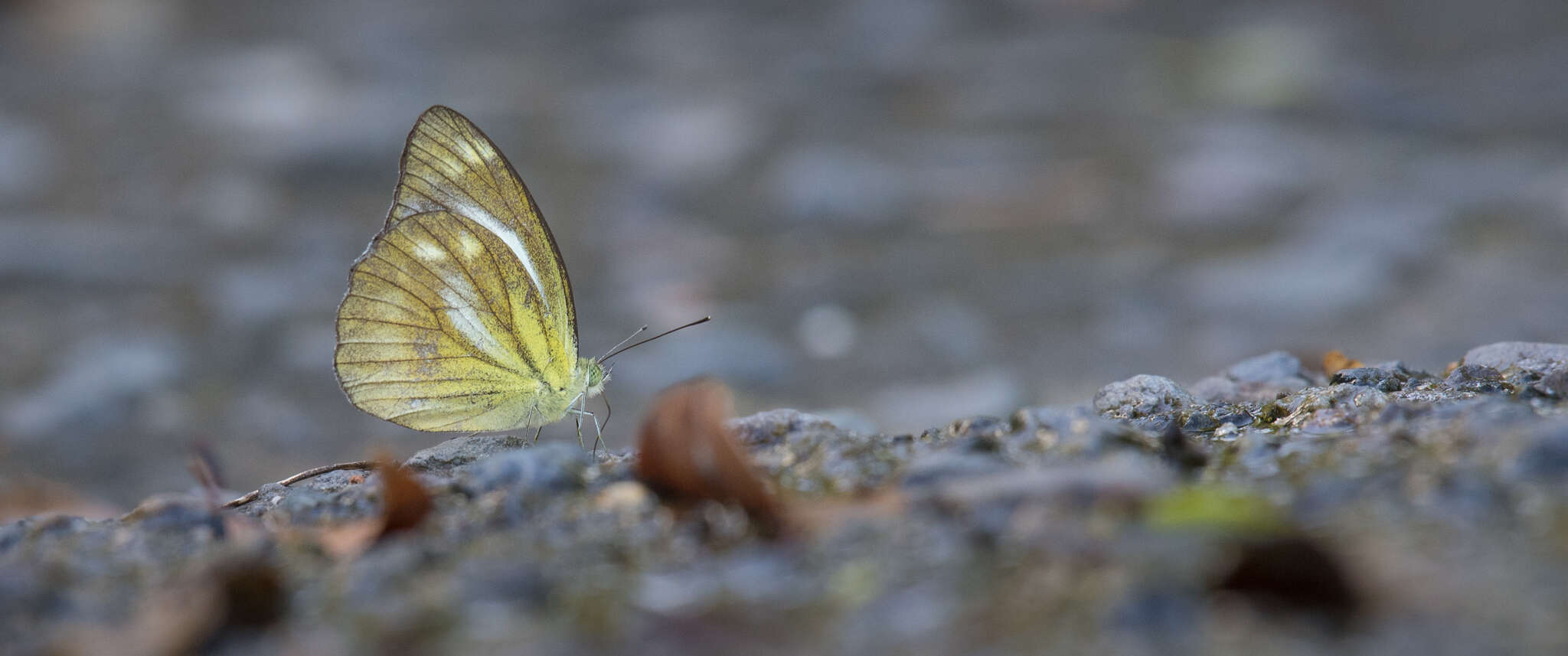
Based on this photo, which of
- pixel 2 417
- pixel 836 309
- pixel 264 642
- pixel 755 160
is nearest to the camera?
pixel 264 642

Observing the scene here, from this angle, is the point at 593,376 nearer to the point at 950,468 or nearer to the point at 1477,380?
the point at 950,468

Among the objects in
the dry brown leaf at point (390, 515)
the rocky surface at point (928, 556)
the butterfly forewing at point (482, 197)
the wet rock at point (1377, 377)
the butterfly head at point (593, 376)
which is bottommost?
the rocky surface at point (928, 556)

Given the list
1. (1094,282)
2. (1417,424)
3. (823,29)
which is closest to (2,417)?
(1094,282)

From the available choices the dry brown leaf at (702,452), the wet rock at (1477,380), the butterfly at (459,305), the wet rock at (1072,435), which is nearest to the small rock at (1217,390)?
the wet rock at (1477,380)

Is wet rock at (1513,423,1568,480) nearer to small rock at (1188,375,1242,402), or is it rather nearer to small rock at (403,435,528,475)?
small rock at (1188,375,1242,402)

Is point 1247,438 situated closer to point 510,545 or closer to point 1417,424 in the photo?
point 1417,424

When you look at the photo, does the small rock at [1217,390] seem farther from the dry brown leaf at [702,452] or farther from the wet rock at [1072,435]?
the dry brown leaf at [702,452]

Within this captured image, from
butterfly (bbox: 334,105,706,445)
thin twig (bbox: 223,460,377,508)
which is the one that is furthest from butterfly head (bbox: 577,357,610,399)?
thin twig (bbox: 223,460,377,508)
